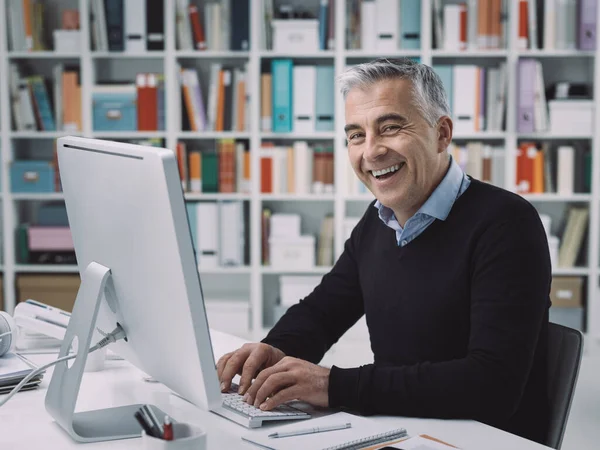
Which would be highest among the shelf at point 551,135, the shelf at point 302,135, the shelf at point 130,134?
the shelf at point 130,134

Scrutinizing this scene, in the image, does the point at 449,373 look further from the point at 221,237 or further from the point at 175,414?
the point at 221,237

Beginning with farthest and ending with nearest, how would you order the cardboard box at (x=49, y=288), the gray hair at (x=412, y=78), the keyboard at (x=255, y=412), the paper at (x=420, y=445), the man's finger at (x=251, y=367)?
the cardboard box at (x=49, y=288) < the gray hair at (x=412, y=78) < the man's finger at (x=251, y=367) < the keyboard at (x=255, y=412) < the paper at (x=420, y=445)

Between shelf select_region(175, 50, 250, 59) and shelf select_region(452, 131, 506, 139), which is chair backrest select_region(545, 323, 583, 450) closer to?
shelf select_region(452, 131, 506, 139)

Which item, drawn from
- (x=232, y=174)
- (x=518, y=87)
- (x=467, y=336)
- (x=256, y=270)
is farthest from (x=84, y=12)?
(x=467, y=336)

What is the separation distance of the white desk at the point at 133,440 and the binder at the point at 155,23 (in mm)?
2939

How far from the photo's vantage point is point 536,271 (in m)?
1.43

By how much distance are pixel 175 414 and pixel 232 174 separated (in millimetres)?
2964

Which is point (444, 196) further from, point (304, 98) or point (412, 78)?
point (304, 98)

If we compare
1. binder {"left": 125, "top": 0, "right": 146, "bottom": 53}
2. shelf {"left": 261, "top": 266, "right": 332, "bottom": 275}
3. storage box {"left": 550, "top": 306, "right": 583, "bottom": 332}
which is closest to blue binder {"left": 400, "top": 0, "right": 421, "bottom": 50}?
shelf {"left": 261, "top": 266, "right": 332, "bottom": 275}

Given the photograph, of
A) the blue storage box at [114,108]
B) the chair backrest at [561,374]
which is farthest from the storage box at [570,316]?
the chair backrest at [561,374]

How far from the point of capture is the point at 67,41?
4203 mm

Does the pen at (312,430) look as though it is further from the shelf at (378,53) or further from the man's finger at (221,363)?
the shelf at (378,53)

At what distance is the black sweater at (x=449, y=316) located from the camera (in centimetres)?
134

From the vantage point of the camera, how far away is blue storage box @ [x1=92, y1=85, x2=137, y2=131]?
13.8 feet
